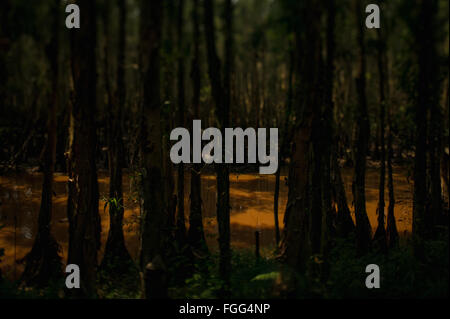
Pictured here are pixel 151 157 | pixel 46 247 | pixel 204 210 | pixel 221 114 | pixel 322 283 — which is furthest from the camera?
pixel 204 210

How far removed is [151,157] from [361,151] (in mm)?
4186

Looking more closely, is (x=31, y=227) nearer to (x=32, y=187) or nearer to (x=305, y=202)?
(x=32, y=187)

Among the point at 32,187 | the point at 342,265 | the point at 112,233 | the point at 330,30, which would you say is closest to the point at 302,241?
the point at 342,265

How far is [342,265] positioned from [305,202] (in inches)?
57.4

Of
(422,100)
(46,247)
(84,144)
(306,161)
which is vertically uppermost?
(422,100)

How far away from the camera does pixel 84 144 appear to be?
4668 mm

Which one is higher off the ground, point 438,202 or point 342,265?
point 438,202

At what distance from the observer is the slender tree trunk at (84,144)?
4.58 meters

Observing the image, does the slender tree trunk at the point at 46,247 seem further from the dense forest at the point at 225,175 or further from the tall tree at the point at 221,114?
the tall tree at the point at 221,114

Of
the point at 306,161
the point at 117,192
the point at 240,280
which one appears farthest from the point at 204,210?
the point at 306,161

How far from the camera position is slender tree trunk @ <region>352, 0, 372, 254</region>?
6852 millimetres

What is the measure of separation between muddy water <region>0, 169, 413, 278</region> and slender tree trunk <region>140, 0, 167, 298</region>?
5.93 feet

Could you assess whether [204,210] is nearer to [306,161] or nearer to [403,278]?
[306,161]
